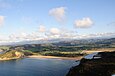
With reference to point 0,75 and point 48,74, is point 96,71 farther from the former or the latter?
point 0,75

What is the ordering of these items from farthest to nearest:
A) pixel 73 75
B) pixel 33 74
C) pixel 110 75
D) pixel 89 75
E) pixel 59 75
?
pixel 33 74, pixel 59 75, pixel 73 75, pixel 89 75, pixel 110 75

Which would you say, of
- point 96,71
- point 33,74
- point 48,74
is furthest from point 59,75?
point 96,71

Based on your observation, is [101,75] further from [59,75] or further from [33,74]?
[33,74]

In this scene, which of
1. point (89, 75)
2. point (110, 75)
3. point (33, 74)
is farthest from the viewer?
point (33, 74)

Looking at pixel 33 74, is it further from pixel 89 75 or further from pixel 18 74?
pixel 89 75

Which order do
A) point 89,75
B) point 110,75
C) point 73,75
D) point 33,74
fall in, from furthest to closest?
point 33,74, point 73,75, point 89,75, point 110,75

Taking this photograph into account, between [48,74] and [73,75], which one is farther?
[48,74]

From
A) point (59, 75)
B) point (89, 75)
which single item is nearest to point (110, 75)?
point (89, 75)

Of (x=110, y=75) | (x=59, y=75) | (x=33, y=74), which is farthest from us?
(x=33, y=74)

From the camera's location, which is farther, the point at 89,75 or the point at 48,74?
the point at 48,74
